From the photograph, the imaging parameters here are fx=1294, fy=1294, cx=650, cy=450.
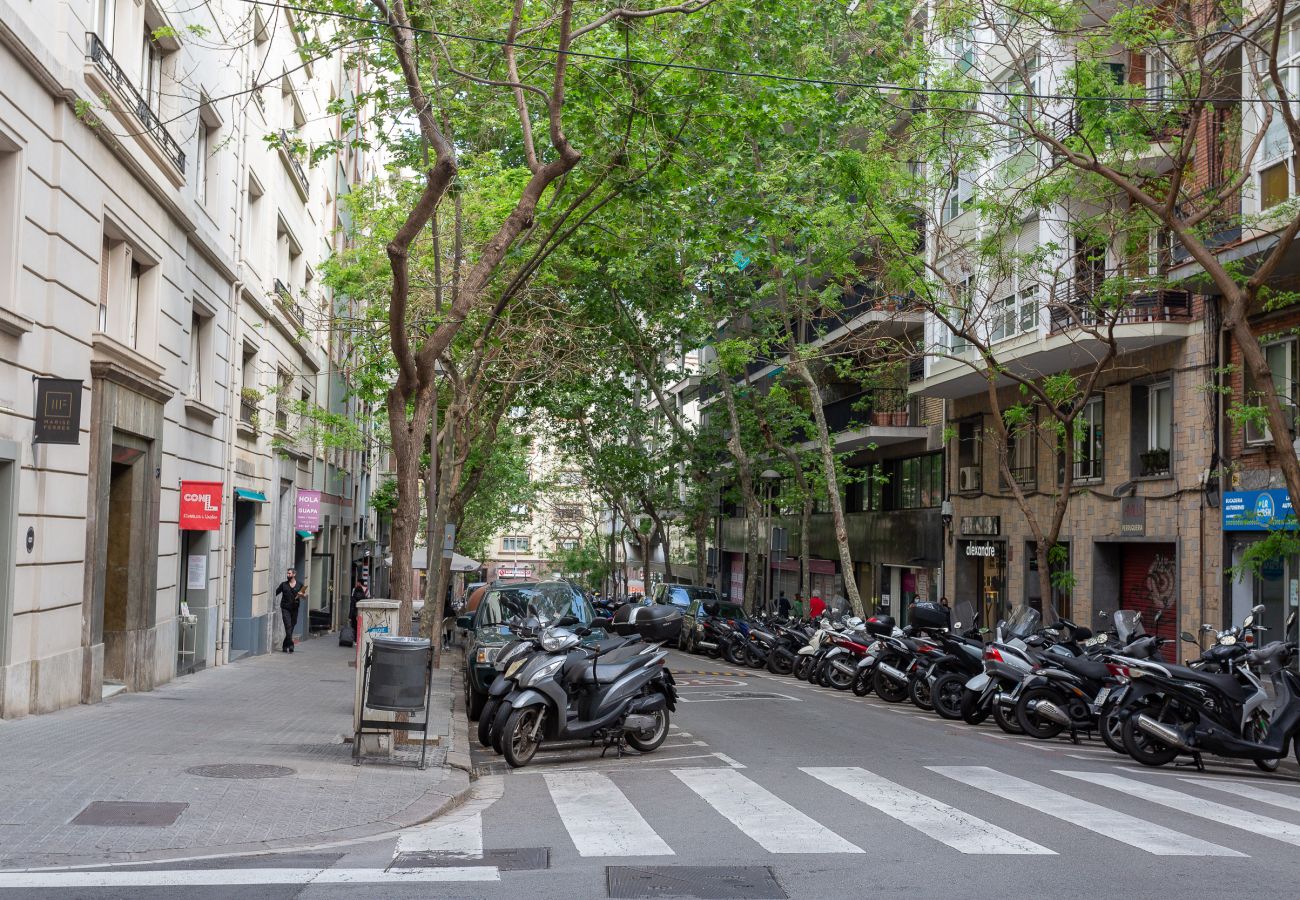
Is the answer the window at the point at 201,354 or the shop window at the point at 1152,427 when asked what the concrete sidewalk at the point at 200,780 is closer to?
the window at the point at 201,354

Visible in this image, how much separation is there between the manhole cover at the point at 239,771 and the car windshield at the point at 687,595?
24.3 meters

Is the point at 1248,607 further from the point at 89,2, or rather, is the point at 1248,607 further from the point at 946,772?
the point at 89,2

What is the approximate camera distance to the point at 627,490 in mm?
43781

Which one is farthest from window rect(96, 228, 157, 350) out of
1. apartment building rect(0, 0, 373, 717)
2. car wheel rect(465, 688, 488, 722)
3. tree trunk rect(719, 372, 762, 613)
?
tree trunk rect(719, 372, 762, 613)

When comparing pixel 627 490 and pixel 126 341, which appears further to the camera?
pixel 627 490

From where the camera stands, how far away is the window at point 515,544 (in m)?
111

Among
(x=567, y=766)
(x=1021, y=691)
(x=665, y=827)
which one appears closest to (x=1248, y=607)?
(x=1021, y=691)

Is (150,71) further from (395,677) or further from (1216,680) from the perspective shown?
(1216,680)

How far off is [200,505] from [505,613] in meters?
5.12

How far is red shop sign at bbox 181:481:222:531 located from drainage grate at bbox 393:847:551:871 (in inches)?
507

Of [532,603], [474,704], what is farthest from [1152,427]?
[474,704]

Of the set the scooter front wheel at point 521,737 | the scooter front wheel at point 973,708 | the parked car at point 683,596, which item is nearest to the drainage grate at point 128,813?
the scooter front wheel at point 521,737

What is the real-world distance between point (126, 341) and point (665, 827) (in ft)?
37.7

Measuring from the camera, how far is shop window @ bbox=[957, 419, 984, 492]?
3114 centimetres
